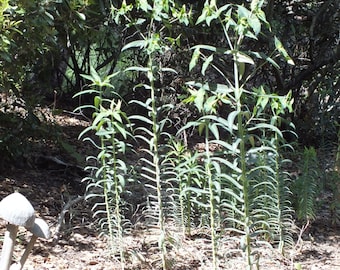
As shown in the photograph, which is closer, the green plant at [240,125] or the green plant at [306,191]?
the green plant at [240,125]

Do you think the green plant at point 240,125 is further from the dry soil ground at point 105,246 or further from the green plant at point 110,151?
the green plant at point 110,151

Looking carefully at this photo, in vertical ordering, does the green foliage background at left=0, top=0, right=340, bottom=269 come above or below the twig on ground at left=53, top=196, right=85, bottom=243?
above

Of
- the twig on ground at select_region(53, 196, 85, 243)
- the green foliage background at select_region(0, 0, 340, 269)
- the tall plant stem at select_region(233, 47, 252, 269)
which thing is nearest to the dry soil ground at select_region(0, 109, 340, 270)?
the twig on ground at select_region(53, 196, 85, 243)

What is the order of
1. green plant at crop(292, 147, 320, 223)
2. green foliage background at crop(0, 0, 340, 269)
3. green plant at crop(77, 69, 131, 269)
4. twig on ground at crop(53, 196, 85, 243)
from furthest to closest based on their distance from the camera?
green plant at crop(292, 147, 320, 223), twig on ground at crop(53, 196, 85, 243), green plant at crop(77, 69, 131, 269), green foliage background at crop(0, 0, 340, 269)

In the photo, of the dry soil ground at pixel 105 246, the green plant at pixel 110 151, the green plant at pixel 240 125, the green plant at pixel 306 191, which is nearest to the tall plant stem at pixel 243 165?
the green plant at pixel 240 125

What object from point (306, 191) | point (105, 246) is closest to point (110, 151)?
→ point (105, 246)

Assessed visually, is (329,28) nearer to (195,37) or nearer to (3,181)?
(195,37)

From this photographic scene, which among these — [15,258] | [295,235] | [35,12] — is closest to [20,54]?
[35,12]

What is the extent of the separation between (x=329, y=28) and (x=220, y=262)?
142 inches

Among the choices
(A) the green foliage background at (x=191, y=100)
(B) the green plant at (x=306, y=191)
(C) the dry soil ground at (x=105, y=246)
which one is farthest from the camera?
(B) the green plant at (x=306, y=191)

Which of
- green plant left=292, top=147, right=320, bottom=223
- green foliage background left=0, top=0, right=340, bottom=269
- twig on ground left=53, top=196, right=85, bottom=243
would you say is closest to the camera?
green foliage background left=0, top=0, right=340, bottom=269

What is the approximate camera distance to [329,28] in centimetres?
618

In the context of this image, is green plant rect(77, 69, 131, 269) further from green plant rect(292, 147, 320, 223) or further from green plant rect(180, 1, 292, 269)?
green plant rect(292, 147, 320, 223)

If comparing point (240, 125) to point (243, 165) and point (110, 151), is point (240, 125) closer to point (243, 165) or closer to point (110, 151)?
point (243, 165)
